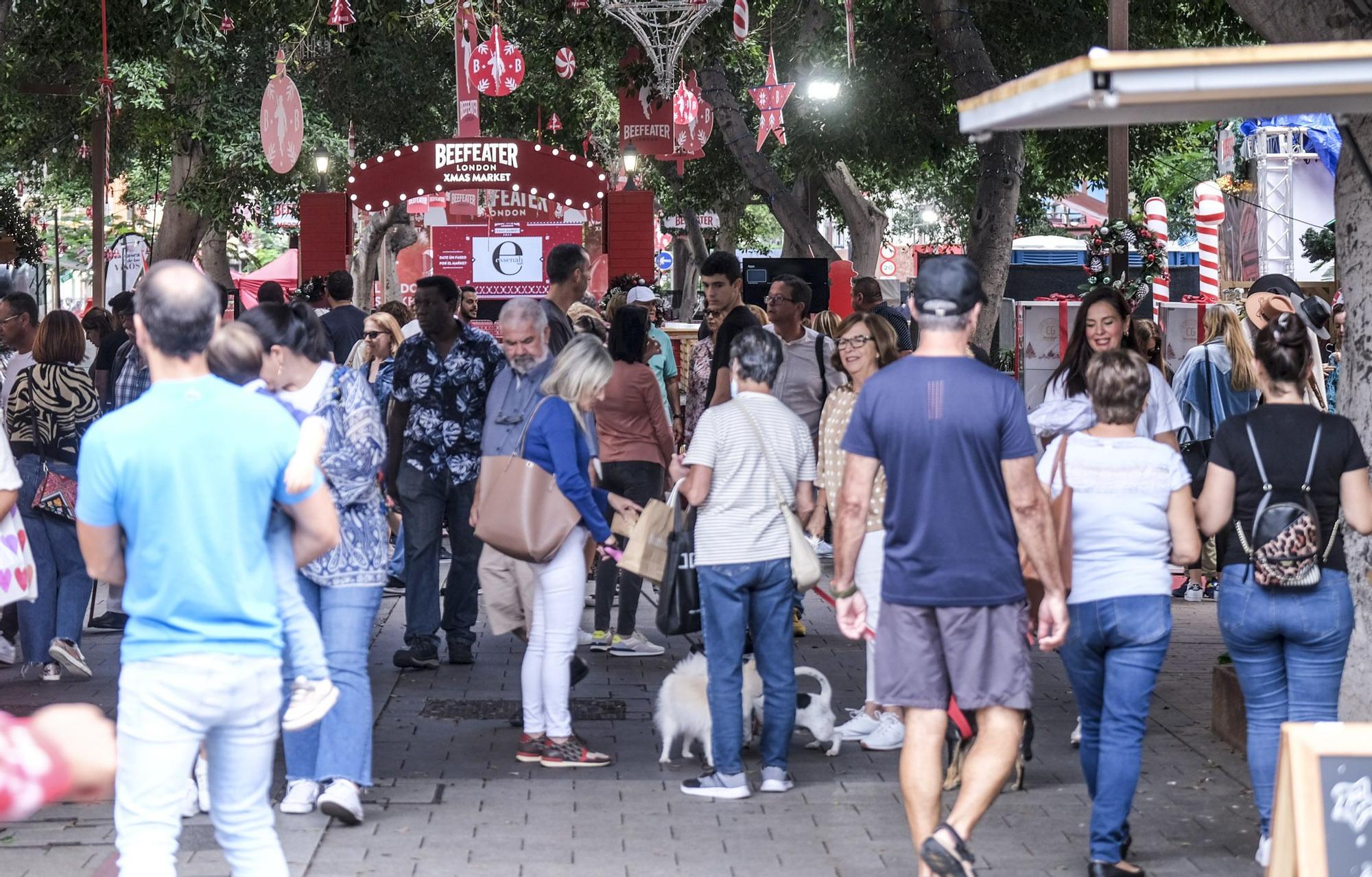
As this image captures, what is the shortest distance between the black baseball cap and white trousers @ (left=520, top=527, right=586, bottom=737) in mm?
2256

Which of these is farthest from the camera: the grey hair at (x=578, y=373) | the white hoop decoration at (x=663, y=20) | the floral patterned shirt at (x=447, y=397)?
the white hoop decoration at (x=663, y=20)

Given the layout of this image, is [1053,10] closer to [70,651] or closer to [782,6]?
[782,6]

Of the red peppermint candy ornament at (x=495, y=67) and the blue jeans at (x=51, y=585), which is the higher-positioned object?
the red peppermint candy ornament at (x=495, y=67)

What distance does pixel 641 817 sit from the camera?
20.1 ft

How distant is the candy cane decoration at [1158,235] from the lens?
15258mm

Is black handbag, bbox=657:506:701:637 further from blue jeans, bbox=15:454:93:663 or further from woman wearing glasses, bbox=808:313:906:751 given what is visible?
blue jeans, bbox=15:454:93:663

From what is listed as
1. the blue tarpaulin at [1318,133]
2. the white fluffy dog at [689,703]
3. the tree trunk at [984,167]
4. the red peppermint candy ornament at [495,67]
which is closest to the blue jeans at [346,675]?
the white fluffy dog at [689,703]

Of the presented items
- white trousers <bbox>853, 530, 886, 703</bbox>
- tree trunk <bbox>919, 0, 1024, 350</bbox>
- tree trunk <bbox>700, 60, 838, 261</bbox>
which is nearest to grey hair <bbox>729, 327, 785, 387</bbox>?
white trousers <bbox>853, 530, 886, 703</bbox>

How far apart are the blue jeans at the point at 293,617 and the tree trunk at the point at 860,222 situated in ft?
77.0

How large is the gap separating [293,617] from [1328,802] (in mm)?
2612

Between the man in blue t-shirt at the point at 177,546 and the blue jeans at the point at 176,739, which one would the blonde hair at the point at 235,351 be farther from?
the blue jeans at the point at 176,739

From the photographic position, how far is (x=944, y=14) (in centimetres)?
1386

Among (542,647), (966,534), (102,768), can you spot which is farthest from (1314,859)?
(542,647)

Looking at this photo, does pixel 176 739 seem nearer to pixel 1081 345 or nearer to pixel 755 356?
pixel 755 356
